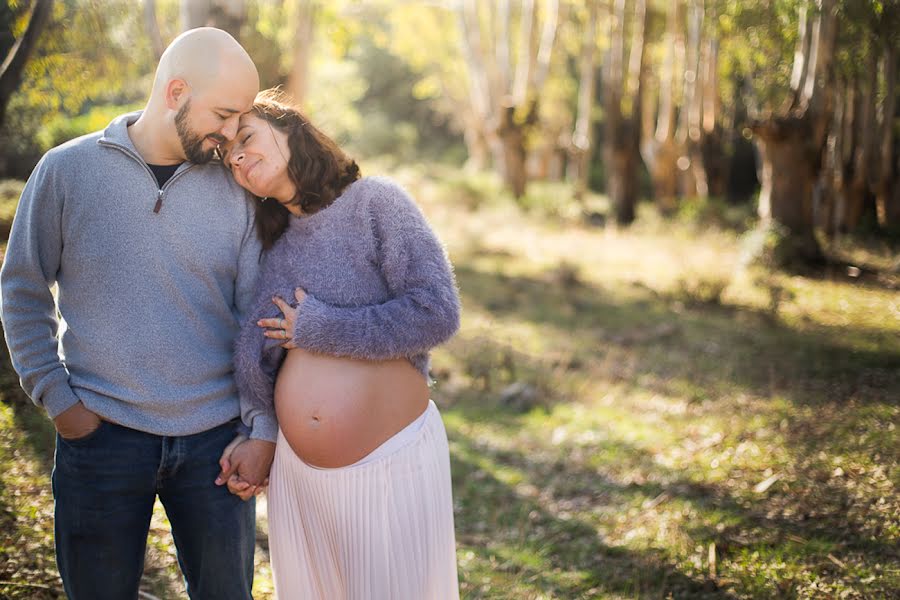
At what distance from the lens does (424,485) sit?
2467 millimetres

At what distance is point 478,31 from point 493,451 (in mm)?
15962

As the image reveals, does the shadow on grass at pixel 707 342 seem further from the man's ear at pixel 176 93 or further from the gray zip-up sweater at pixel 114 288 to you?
the man's ear at pixel 176 93

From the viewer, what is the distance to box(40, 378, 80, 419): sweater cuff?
2.16m

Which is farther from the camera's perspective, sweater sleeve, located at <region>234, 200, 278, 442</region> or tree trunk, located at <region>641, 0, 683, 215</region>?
tree trunk, located at <region>641, 0, 683, 215</region>

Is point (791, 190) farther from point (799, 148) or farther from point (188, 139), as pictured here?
point (188, 139)

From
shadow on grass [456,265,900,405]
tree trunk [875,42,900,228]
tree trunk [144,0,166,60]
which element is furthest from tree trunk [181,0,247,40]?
tree trunk [875,42,900,228]

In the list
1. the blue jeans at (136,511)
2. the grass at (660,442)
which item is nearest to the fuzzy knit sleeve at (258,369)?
the blue jeans at (136,511)

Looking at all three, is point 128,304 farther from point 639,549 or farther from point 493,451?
point 493,451

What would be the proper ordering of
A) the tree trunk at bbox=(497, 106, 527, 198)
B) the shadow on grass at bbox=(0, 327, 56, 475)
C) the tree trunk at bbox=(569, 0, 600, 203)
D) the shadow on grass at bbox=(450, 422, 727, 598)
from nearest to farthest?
the shadow on grass at bbox=(450, 422, 727, 598) < the shadow on grass at bbox=(0, 327, 56, 475) < the tree trunk at bbox=(569, 0, 600, 203) < the tree trunk at bbox=(497, 106, 527, 198)

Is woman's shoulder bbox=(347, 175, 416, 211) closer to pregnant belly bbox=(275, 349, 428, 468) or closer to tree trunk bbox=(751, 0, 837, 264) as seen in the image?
pregnant belly bbox=(275, 349, 428, 468)

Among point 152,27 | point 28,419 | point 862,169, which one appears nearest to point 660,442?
point 28,419

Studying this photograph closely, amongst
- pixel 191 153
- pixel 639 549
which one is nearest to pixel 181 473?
pixel 191 153

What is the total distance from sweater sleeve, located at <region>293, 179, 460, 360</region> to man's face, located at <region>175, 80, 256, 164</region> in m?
0.50

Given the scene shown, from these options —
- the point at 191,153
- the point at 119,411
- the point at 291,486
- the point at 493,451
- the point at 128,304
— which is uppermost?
the point at 191,153
